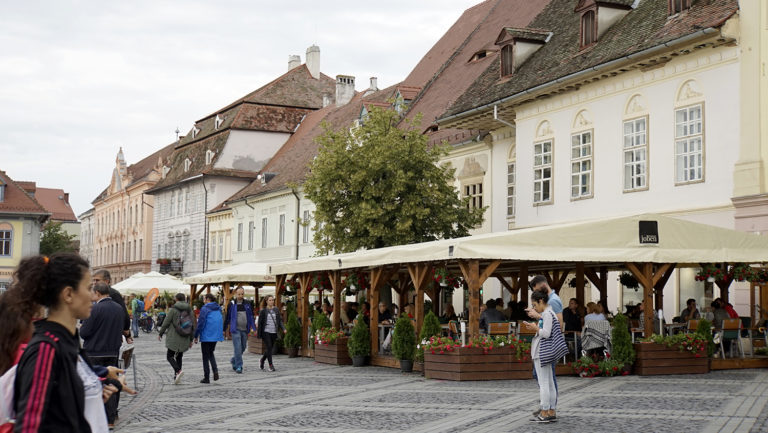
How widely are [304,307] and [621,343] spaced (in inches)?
429

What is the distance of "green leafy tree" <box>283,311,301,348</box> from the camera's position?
26516 millimetres

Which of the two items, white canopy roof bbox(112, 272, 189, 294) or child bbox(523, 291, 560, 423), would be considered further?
white canopy roof bbox(112, 272, 189, 294)

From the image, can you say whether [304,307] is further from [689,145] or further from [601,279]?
[689,145]

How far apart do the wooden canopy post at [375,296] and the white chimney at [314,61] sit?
4814cm

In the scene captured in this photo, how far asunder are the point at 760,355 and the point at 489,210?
1395cm

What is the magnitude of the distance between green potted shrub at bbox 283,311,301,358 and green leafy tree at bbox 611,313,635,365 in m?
10.6

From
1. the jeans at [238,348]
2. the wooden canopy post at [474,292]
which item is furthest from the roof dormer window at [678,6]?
the jeans at [238,348]

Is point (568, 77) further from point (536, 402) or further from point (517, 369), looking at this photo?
point (536, 402)

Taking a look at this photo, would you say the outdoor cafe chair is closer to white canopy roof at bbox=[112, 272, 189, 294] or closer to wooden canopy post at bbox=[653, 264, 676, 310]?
wooden canopy post at bbox=[653, 264, 676, 310]

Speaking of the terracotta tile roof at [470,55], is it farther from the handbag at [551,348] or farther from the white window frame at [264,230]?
the handbag at [551,348]

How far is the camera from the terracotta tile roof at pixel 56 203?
14188 cm

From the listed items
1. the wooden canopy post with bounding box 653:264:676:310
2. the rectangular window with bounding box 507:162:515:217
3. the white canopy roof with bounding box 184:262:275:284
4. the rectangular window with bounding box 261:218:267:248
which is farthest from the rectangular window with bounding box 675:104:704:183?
the rectangular window with bounding box 261:218:267:248

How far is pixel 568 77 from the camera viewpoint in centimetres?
2631

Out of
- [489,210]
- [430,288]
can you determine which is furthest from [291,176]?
[430,288]
